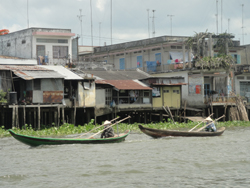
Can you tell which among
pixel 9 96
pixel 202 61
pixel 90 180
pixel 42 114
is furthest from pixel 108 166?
pixel 202 61

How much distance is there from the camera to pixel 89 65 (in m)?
36.7

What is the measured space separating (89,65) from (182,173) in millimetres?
24718

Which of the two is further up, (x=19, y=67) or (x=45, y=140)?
(x=19, y=67)

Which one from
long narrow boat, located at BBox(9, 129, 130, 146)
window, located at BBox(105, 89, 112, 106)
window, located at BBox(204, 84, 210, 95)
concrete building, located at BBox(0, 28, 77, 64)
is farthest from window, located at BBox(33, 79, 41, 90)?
window, located at BBox(204, 84, 210, 95)

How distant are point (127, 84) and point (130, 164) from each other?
16.5 metres

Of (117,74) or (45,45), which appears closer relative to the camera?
(117,74)

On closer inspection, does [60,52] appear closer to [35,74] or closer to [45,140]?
[35,74]

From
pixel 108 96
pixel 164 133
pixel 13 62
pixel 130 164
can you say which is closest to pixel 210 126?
pixel 164 133

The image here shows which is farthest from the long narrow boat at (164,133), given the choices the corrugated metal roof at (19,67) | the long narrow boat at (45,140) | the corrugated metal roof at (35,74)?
the corrugated metal roof at (19,67)

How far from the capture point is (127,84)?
101ft

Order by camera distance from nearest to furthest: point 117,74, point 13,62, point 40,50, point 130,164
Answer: point 130,164 → point 13,62 → point 117,74 → point 40,50

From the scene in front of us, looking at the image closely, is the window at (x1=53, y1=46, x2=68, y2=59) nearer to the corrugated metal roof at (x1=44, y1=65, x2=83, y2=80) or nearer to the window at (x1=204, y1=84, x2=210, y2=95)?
the corrugated metal roof at (x1=44, y1=65, x2=83, y2=80)

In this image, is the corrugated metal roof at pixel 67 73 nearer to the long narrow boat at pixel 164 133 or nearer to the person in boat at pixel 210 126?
the long narrow boat at pixel 164 133

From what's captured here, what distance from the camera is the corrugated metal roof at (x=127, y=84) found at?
A: 29.6m
